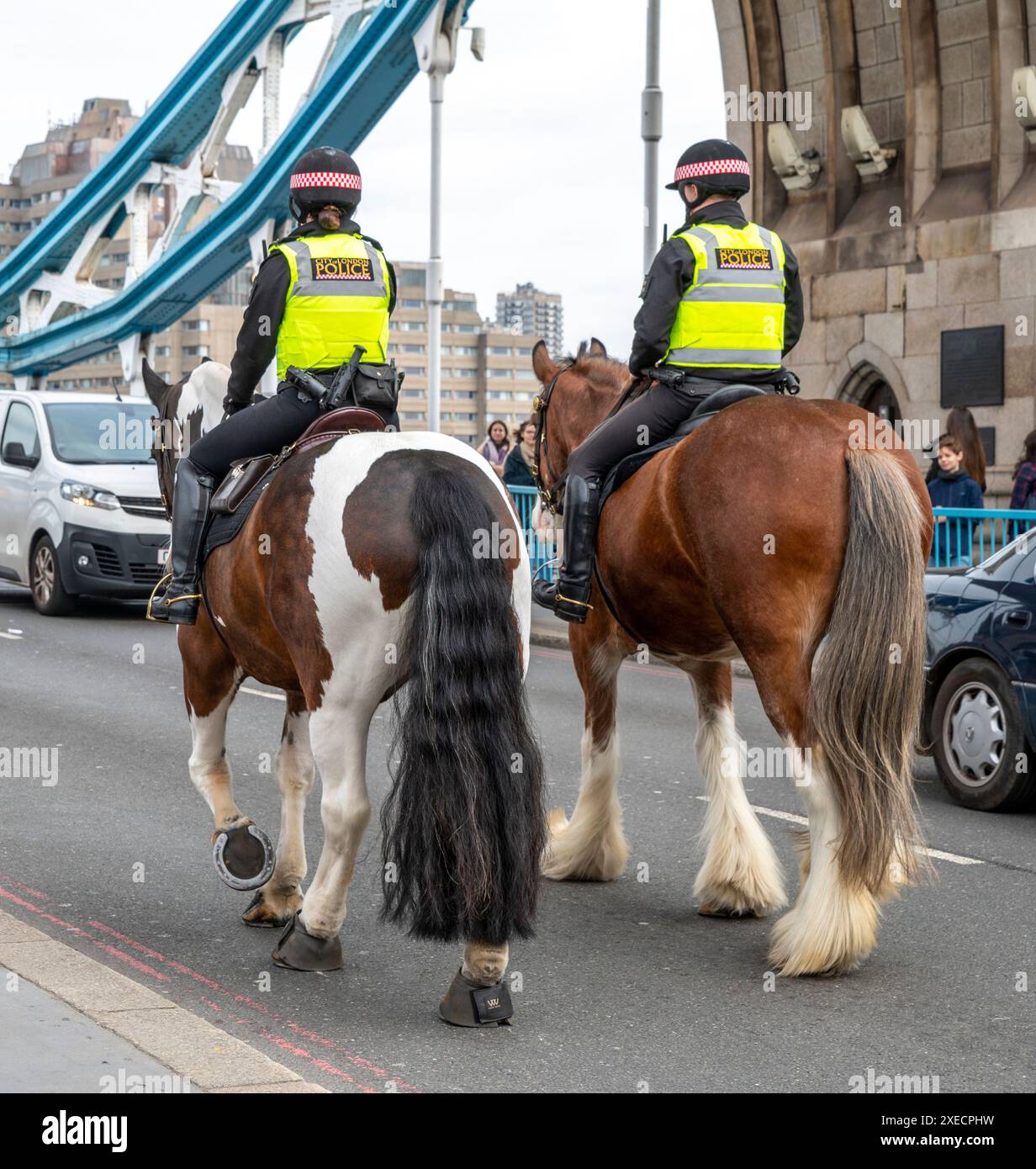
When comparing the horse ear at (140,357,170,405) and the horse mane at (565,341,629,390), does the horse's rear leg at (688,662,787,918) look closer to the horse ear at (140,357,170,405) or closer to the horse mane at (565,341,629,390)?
the horse mane at (565,341,629,390)

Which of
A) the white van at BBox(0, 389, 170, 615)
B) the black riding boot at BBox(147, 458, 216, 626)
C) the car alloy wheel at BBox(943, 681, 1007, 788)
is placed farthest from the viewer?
the white van at BBox(0, 389, 170, 615)

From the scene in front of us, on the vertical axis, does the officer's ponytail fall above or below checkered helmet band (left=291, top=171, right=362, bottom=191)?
below

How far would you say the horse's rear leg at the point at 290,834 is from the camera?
6.17m

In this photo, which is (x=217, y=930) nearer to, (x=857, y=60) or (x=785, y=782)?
(x=785, y=782)

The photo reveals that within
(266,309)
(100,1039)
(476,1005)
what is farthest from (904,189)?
(100,1039)

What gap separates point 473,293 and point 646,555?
6393 inches

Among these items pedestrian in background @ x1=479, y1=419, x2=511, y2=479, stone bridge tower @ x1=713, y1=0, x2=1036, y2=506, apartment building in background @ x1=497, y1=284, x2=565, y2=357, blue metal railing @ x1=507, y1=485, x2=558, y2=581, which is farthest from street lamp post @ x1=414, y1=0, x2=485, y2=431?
apartment building in background @ x1=497, y1=284, x2=565, y2=357

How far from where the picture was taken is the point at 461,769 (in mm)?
4926

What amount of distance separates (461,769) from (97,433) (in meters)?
13.1

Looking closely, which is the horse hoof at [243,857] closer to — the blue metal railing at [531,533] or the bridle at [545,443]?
the bridle at [545,443]

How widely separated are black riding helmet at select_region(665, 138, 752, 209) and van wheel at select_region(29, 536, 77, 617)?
440 inches

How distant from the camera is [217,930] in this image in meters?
6.11

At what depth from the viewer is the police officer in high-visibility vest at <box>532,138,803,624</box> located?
6.42 meters

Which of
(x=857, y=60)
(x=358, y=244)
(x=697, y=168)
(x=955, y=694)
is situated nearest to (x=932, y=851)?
(x=955, y=694)
